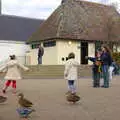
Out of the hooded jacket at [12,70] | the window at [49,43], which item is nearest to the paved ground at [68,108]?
the hooded jacket at [12,70]

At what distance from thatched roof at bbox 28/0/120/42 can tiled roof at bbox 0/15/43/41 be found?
528 centimetres

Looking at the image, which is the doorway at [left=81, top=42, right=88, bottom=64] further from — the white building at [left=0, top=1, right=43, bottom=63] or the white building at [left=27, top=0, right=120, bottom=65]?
the white building at [left=0, top=1, right=43, bottom=63]

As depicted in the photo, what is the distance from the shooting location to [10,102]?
14539mm

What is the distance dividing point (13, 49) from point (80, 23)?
11394 millimetres

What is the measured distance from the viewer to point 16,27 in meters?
56.2

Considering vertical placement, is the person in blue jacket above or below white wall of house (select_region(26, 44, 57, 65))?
below

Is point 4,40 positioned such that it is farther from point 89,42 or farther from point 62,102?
point 62,102

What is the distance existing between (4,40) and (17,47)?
74.2 inches

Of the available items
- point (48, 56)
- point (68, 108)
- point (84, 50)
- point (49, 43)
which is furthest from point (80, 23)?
point (68, 108)

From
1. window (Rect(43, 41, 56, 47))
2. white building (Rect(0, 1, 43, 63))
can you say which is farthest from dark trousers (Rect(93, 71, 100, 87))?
white building (Rect(0, 1, 43, 63))

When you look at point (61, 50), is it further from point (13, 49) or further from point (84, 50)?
point (13, 49)

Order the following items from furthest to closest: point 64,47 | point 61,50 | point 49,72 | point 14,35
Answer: point 14,35 → point 64,47 → point 61,50 → point 49,72

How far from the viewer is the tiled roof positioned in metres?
54.1

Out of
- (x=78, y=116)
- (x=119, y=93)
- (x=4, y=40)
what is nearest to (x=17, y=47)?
(x=4, y=40)
